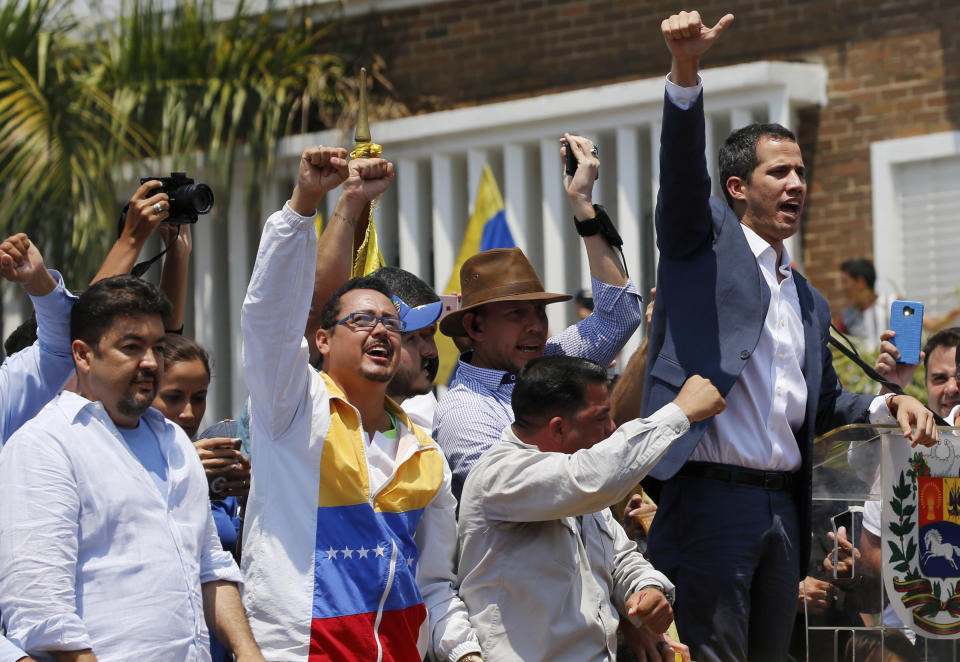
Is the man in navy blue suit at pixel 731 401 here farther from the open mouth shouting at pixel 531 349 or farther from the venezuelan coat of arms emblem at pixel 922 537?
the open mouth shouting at pixel 531 349

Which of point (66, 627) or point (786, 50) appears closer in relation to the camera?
point (66, 627)

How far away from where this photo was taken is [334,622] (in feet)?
12.8

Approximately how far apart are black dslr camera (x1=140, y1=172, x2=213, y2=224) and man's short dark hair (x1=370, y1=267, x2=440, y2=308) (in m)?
0.61

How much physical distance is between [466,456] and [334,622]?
95cm

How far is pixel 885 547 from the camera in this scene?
4688mm

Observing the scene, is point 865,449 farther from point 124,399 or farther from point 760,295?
point 124,399

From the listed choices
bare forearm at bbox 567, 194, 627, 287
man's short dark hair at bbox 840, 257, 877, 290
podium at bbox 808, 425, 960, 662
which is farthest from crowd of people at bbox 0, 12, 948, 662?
man's short dark hair at bbox 840, 257, 877, 290

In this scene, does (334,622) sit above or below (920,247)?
below

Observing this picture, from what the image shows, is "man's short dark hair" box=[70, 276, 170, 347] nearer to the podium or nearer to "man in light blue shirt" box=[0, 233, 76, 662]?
"man in light blue shirt" box=[0, 233, 76, 662]

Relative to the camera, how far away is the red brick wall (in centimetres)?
957

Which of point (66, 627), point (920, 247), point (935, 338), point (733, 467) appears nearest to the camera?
point (66, 627)

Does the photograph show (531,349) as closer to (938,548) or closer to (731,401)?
(731,401)

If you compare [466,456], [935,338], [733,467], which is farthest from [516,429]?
[935,338]

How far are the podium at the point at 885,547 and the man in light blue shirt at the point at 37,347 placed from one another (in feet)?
7.70
